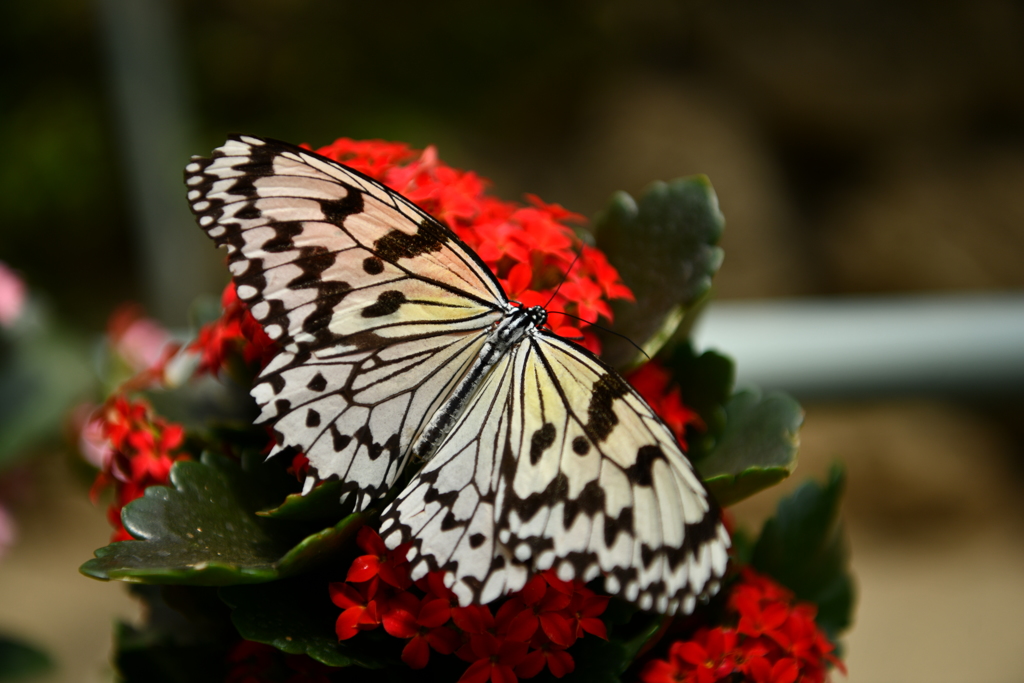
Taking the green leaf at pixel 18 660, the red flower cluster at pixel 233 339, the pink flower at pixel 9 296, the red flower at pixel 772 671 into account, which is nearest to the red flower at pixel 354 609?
the red flower cluster at pixel 233 339

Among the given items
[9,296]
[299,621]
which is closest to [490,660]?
[299,621]

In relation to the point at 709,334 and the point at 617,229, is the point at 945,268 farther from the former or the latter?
the point at 617,229

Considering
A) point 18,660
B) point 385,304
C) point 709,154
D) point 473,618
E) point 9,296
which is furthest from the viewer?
point 709,154

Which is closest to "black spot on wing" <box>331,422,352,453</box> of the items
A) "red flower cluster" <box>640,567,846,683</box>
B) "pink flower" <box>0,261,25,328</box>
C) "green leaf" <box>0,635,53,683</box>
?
"red flower cluster" <box>640,567,846,683</box>

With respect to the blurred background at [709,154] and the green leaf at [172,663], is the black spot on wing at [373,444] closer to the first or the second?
the green leaf at [172,663]

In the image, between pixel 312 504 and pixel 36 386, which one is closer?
pixel 312 504

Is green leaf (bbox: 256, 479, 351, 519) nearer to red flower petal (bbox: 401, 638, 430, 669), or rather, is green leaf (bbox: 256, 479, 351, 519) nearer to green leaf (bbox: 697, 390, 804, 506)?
red flower petal (bbox: 401, 638, 430, 669)

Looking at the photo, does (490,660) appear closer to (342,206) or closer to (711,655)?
(711,655)

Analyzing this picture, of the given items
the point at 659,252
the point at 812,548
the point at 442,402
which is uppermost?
the point at 659,252
